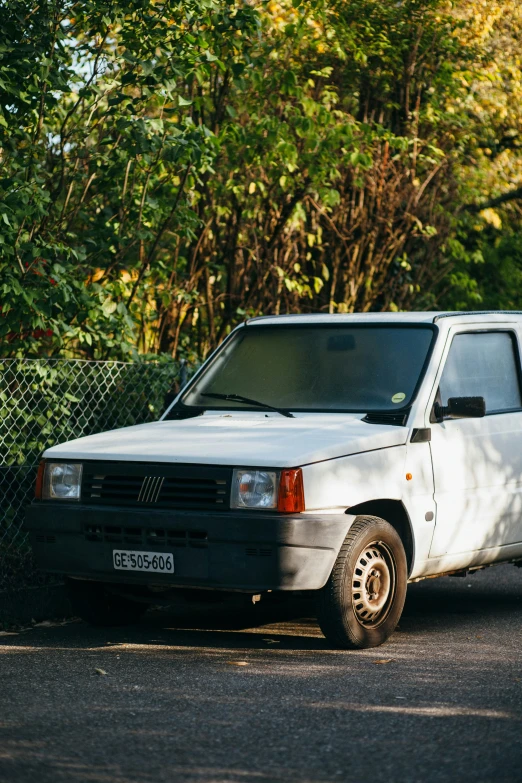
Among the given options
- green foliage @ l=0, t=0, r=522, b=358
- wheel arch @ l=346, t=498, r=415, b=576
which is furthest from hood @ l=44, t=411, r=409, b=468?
green foliage @ l=0, t=0, r=522, b=358

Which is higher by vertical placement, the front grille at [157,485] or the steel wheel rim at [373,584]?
the front grille at [157,485]

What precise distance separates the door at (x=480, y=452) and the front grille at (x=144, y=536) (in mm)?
1503

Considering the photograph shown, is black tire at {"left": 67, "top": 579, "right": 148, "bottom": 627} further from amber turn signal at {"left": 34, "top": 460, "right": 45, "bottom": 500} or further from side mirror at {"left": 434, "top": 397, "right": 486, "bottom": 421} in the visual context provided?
side mirror at {"left": 434, "top": 397, "right": 486, "bottom": 421}

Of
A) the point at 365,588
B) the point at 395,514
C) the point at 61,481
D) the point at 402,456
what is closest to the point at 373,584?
the point at 365,588

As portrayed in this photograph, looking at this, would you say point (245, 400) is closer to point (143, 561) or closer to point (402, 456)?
point (402, 456)

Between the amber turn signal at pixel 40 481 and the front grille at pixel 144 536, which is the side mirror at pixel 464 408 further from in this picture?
the amber turn signal at pixel 40 481

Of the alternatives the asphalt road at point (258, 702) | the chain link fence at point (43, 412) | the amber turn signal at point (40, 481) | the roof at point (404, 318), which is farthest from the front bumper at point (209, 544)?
the roof at point (404, 318)

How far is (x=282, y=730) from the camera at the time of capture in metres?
5.46

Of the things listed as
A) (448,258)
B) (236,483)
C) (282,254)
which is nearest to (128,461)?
(236,483)

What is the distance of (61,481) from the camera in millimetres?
7531

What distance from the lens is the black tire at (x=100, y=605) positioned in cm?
791

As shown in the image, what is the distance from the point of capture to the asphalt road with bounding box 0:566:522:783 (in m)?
4.94

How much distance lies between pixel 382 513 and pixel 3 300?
3495 mm

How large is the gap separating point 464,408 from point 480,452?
517 millimetres
